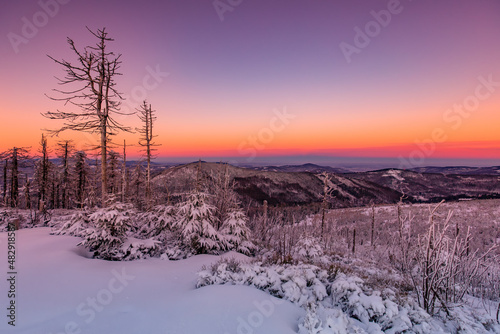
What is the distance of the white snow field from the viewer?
3.80m

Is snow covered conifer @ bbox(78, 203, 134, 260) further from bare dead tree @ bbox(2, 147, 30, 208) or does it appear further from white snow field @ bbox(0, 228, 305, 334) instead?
bare dead tree @ bbox(2, 147, 30, 208)

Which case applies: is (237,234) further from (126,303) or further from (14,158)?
(14,158)

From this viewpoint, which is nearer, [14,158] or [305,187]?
[14,158]

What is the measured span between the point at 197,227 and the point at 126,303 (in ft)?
15.4

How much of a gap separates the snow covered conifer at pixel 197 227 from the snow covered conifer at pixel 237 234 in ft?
2.65

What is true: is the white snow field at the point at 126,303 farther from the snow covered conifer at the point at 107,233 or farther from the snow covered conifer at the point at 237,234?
the snow covered conifer at the point at 237,234

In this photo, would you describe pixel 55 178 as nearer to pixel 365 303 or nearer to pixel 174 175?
pixel 365 303

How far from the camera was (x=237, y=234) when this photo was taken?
10.5 metres

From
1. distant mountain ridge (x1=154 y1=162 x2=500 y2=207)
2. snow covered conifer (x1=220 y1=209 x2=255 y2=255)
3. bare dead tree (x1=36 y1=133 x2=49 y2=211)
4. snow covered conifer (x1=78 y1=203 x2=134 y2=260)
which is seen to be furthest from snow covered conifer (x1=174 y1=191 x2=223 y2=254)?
distant mountain ridge (x1=154 y1=162 x2=500 y2=207)

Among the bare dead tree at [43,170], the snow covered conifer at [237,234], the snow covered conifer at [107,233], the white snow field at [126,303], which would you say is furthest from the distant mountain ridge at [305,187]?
the white snow field at [126,303]

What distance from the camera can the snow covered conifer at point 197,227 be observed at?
30.5 feet

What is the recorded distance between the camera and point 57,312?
4242 mm

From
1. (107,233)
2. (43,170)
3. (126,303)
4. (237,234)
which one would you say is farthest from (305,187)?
(126,303)

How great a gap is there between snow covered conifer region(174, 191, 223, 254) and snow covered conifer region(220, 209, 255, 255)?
0.81 meters
